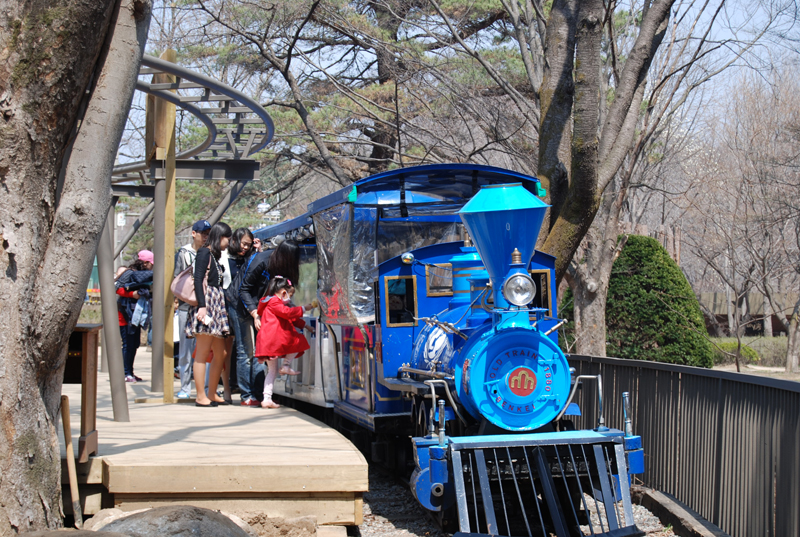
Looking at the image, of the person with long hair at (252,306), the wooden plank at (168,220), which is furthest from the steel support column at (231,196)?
the person with long hair at (252,306)

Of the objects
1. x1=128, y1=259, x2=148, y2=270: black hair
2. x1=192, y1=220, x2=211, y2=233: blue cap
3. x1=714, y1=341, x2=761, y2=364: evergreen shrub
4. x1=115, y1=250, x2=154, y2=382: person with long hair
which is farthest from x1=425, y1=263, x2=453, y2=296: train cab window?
x1=714, y1=341, x2=761, y2=364: evergreen shrub

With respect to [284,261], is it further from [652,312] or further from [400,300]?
[652,312]

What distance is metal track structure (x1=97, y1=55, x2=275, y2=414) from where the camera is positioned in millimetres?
6070

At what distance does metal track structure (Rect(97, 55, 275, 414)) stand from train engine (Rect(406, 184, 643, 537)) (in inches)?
104

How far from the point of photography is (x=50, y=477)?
3.99 m

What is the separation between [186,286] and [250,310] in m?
0.83

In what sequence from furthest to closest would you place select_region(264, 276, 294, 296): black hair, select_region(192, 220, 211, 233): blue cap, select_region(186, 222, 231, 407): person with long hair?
1. select_region(264, 276, 294, 296): black hair
2. select_region(192, 220, 211, 233): blue cap
3. select_region(186, 222, 231, 407): person with long hair

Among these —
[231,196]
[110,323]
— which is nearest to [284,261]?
[110,323]

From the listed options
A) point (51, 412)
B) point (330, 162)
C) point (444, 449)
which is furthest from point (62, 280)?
point (330, 162)

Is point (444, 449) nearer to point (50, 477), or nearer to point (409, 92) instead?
point (50, 477)

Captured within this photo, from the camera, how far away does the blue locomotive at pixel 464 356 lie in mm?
4984

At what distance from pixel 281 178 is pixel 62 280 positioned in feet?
48.3

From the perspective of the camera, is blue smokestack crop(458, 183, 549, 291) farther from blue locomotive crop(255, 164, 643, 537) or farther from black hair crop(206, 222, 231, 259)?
black hair crop(206, 222, 231, 259)

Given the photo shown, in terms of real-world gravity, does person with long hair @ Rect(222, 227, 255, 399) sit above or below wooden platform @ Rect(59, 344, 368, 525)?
above
